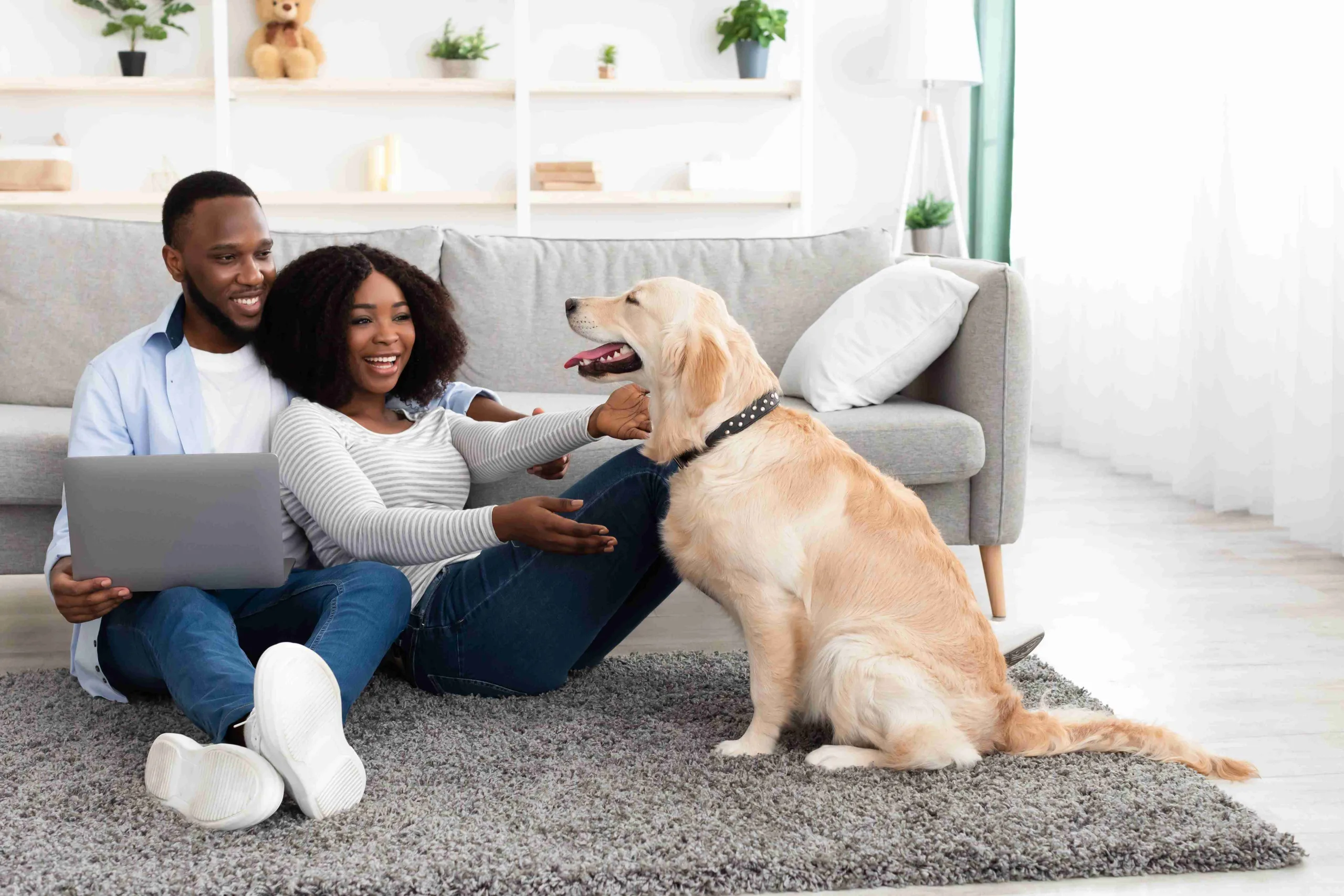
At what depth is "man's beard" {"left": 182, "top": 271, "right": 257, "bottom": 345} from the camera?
1.92m

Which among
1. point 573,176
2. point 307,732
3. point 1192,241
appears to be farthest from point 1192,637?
point 573,176

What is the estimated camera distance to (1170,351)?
418 cm

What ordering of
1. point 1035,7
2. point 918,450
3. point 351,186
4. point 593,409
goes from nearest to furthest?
1. point 593,409
2. point 918,450
3. point 1035,7
4. point 351,186

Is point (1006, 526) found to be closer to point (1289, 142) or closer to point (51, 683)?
point (1289, 142)

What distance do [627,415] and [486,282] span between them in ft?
3.98

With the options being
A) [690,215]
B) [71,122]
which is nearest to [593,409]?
[690,215]

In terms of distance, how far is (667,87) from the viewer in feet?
17.6

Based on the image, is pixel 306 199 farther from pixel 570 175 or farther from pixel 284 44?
pixel 570 175

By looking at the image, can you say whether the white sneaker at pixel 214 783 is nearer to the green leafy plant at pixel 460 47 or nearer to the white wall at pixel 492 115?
the white wall at pixel 492 115

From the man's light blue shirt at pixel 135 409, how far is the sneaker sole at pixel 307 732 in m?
0.53

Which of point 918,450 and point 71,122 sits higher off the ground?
point 71,122

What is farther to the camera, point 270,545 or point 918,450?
point 918,450

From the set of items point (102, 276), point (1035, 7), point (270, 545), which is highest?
point (1035, 7)

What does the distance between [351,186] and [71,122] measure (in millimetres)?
1288
